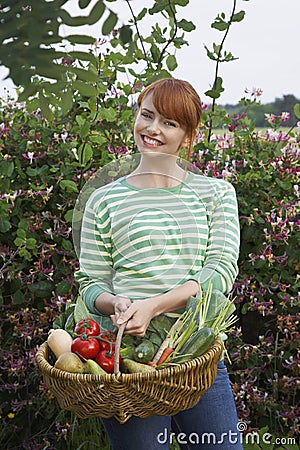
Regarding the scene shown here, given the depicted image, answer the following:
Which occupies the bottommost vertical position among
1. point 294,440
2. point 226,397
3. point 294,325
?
point 294,440

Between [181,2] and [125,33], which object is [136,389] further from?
[181,2]

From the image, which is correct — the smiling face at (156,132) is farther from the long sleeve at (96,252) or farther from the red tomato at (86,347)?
the red tomato at (86,347)

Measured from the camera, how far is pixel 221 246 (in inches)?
77.4

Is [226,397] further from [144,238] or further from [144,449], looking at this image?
[144,238]

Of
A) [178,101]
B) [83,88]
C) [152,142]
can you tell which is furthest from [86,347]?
[83,88]

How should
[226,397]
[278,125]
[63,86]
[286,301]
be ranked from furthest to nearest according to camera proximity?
[278,125] < [286,301] < [226,397] < [63,86]

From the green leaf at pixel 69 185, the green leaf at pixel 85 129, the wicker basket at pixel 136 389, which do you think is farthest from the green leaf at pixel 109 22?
the green leaf at pixel 69 185

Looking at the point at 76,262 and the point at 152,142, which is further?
the point at 76,262

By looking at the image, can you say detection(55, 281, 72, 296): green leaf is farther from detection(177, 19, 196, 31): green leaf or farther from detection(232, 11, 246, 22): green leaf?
detection(232, 11, 246, 22): green leaf

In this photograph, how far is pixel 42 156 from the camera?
2.92m

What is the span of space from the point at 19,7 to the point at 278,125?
7.78ft

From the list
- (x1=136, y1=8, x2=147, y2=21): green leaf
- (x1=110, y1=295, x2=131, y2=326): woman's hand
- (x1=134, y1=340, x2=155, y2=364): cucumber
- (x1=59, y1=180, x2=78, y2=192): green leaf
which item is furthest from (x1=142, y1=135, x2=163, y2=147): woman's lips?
(x1=136, y1=8, x2=147, y2=21): green leaf

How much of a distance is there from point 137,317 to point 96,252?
277mm

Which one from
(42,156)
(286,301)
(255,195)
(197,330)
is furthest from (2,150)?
(197,330)
